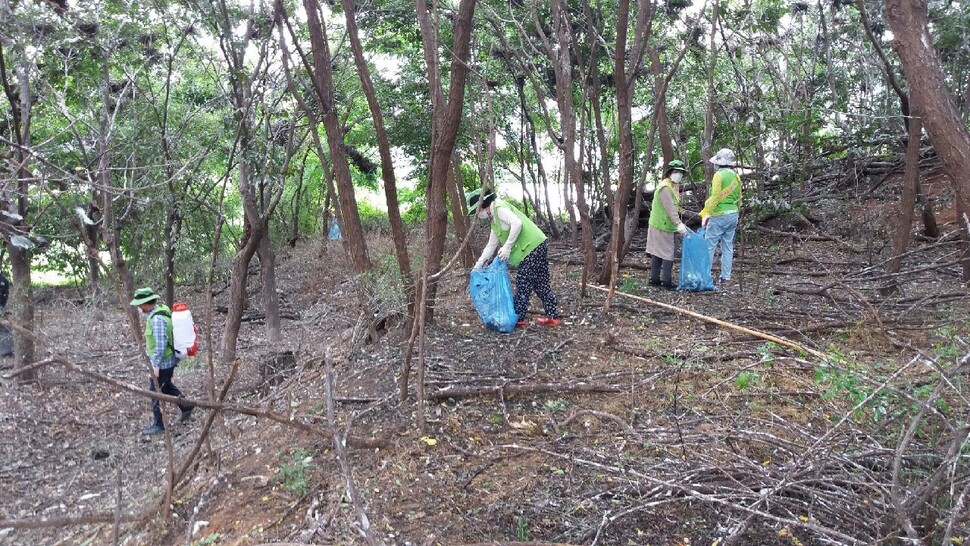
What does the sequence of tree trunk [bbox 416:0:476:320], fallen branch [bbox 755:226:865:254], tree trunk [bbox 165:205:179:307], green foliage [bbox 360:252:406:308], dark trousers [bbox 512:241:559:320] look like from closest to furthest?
tree trunk [bbox 416:0:476:320], green foliage [bbox 360:252:406:308], dark trousers [bbox 512:241:559:320], tree trunk [bbox 165:205:179:307], fallen branch [bbox 755:226:865:254]

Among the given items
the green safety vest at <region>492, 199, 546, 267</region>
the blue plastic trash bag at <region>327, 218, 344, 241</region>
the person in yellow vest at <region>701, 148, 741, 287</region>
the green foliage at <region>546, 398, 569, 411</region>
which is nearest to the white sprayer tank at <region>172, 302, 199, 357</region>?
the green safety vest at <region>492, 199, 546, 267</region>

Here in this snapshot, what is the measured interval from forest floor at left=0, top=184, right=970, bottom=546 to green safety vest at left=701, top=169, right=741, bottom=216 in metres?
0.89

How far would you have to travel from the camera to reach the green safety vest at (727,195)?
26.9 feet

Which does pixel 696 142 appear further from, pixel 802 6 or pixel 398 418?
pixel 398 418

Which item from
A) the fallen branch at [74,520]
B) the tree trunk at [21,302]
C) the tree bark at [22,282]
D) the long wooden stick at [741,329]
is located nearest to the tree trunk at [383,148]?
the long wooden stick at [741,329]

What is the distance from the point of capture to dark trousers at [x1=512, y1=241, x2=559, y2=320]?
22.7ft

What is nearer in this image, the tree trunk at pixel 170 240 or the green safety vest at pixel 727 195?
the green safety vest at pixel 727 195

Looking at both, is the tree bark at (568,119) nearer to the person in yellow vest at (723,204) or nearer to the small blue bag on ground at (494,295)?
the small blue bag on ground at (494,295)

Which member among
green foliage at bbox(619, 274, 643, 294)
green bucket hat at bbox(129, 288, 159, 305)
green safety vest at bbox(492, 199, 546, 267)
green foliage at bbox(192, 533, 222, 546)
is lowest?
green foliage at bbox(192, 533, 222, 546)

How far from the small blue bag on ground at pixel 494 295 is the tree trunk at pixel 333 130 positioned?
3.19 feet

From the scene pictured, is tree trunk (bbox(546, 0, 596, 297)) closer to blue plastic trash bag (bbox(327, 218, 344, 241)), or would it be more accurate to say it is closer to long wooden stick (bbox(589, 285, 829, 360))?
long wooden stick (bbox(589, 285, 829, 360))

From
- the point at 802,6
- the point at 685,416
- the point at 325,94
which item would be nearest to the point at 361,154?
the point at 802,6

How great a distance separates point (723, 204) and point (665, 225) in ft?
2.17

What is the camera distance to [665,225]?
8.38m
